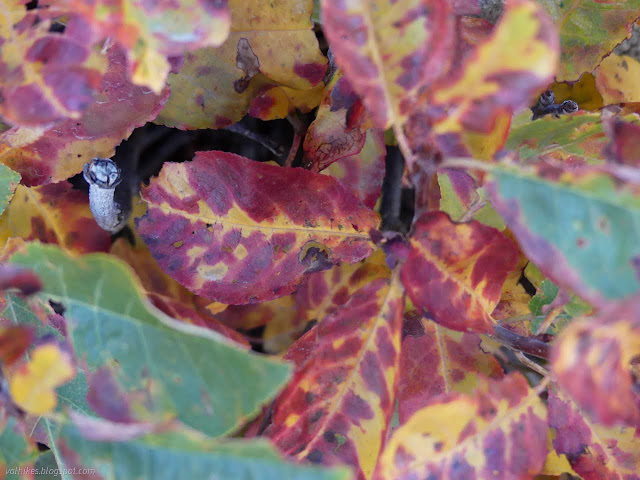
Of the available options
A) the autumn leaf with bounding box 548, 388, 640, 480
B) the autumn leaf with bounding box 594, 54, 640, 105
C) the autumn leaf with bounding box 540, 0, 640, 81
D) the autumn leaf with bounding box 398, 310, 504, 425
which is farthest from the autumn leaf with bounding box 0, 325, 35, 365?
the autumn leaf with bounding box 594, 54, 640, 105

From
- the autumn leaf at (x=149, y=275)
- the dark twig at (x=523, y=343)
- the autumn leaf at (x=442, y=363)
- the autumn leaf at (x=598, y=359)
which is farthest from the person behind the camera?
the autumn leaf at (x=149, y=275)

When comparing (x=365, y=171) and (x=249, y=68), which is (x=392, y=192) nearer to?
(x=365, y=171)

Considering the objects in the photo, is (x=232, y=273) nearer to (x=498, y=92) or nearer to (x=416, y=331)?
(x=416, y=331)

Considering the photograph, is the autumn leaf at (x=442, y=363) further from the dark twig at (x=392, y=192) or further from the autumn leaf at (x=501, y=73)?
the autumn leaf at (x=501, y=73)

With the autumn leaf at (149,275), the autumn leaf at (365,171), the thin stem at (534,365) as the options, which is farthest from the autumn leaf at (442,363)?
the autumn leaf at (149,275)

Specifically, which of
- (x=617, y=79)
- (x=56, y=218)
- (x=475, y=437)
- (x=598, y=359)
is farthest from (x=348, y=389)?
(x=617, y=79)

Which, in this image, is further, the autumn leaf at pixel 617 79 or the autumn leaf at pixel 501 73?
the autumn leaf at pixel 617 79

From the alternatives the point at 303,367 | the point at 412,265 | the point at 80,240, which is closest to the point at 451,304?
the point at 412,265
